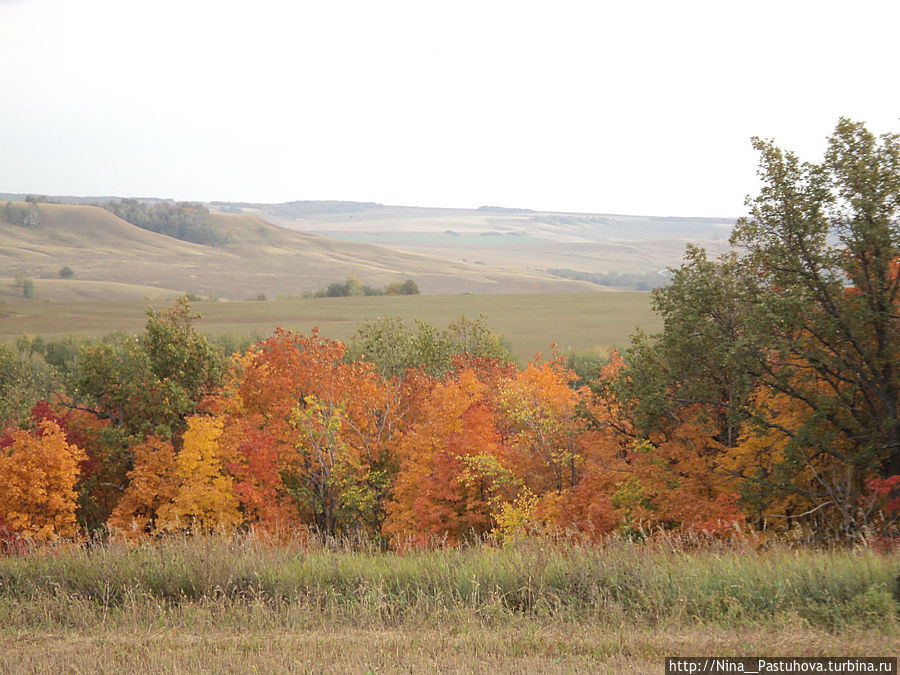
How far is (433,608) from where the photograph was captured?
8469mm

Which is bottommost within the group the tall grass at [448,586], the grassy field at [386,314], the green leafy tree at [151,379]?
the grassy field at [386,314]

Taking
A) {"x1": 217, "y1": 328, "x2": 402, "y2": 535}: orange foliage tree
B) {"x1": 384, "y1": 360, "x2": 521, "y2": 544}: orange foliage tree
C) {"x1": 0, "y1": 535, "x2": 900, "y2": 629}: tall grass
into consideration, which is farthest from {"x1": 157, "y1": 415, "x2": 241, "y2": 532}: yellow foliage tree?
{"x1": 0, "y1": 535, "x2": 900, "y2": 629}: tall grass

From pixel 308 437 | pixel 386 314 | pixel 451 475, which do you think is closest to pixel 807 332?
pixel 451 475

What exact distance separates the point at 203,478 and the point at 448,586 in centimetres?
2249

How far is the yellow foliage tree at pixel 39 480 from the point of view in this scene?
27.3 meters

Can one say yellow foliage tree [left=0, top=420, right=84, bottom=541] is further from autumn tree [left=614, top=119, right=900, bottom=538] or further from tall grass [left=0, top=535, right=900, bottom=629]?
autumn tree [left=614, top=119, right=900, bottom=538]

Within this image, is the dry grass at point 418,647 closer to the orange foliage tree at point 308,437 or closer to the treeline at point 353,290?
the orange foliage tree at point 308,437

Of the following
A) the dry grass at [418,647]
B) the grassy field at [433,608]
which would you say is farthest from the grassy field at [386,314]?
the dry grass at [418,647]

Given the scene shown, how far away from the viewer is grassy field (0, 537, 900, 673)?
7.02m

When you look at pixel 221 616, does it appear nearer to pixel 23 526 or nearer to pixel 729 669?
pixel 729 669

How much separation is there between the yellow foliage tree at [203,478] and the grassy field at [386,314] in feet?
258

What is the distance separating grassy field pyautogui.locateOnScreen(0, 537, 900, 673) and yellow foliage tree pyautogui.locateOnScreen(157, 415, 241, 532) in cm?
1792

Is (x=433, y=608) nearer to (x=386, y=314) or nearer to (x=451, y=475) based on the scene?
(x=451, y=475)

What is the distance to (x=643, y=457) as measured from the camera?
21.5 meters
